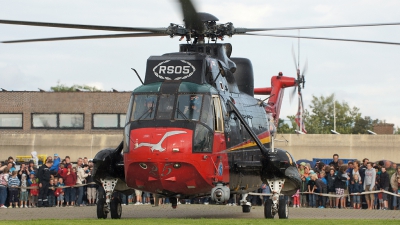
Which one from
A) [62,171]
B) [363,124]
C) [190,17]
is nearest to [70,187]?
[62,171]

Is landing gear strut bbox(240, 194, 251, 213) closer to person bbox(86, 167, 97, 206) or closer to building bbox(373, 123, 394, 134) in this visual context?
person bbox(86, 167, 97, 206)

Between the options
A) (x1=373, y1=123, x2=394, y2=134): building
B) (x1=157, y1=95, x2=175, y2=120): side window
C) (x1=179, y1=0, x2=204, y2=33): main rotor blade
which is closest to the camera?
(x1=179, y1=0, x2=204, y2=33): main rotor blade

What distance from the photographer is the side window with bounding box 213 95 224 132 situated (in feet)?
74.3

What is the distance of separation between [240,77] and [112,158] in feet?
19.0

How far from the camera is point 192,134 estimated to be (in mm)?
21578

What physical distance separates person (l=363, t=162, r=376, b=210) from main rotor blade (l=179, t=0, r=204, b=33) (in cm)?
1348

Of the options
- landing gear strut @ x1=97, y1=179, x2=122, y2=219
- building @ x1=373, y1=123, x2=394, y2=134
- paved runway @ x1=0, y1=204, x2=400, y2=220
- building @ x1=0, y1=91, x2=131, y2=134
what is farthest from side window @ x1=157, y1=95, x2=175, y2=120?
building @ x1=373, y1=123, x2=394, y2=134

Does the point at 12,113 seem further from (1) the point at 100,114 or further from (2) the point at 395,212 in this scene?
(2) the point at 395,212

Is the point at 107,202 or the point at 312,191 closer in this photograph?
the point at 107,202

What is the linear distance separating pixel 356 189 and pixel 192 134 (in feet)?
50.0

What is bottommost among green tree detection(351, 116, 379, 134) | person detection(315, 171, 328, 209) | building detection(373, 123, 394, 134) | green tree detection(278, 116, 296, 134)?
person detection(315, 171, 328, 209)

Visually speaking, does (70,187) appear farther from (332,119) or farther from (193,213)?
(332,119)

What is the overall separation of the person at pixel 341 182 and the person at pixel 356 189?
398 mm

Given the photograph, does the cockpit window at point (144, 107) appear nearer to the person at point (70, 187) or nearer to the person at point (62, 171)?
the person at point (70, 187)
